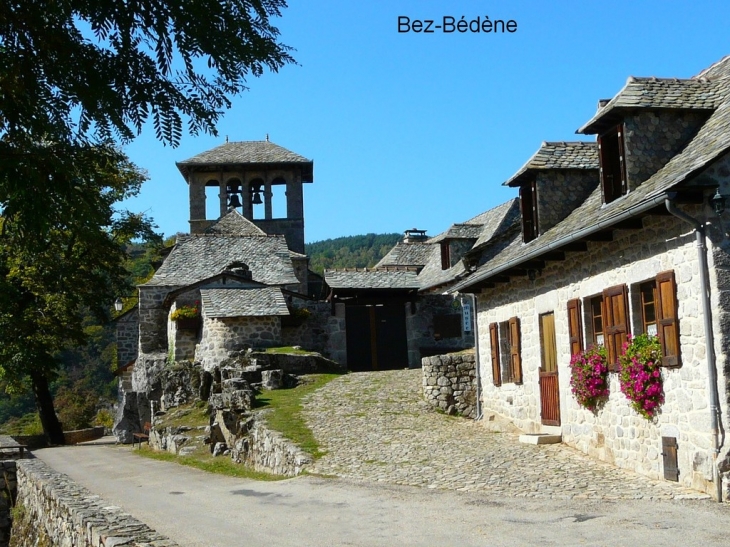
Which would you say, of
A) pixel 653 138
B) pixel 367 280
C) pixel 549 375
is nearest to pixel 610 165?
pixel 653 138

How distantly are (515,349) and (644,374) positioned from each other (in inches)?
210

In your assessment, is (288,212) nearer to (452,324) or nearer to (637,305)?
(452,324)

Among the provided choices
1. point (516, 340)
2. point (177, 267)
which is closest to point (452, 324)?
point (177, 267)

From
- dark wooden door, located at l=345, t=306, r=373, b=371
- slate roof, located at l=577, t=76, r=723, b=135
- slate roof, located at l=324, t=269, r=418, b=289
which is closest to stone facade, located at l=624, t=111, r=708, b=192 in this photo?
slate roof, located at l=577, t=76, r=723, b=135

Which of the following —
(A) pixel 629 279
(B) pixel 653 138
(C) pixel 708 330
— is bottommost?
(C) pixel 708 330

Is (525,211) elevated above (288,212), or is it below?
below

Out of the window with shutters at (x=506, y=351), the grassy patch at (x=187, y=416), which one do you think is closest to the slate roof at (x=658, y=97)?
the window with shutters at (x=506, y=351)

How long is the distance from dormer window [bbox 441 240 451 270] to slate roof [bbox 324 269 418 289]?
1.60 m

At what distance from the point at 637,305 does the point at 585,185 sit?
15.4 feet

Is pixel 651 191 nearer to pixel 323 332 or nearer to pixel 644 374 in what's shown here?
pixel 644 374

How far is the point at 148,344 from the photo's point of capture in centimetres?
3350

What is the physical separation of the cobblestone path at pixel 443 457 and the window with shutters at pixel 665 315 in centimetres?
157

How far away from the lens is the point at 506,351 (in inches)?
702

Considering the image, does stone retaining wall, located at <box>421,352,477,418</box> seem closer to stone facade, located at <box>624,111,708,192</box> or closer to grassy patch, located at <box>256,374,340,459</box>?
grassy patch, located at <box>256,374,340,459</box>
